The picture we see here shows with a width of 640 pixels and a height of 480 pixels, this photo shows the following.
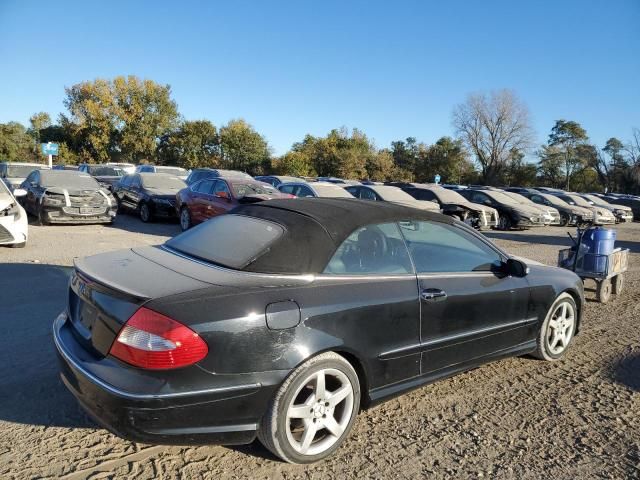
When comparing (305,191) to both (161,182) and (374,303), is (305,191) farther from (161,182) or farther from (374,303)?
(374,303)

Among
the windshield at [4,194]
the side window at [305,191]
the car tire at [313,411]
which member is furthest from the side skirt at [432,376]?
the side window at [305,191]

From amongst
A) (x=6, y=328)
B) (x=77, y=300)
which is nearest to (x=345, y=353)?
(x=77, y=300)

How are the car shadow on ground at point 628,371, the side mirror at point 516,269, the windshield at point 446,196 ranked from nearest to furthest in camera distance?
the side mirror at point 516,269, the car shadow on ground at point 628,371, the windshield at point 446,196

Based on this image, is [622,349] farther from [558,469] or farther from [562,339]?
[558,469]

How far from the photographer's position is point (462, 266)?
12.0 feet

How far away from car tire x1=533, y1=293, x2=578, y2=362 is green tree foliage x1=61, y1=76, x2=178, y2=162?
4601 cm

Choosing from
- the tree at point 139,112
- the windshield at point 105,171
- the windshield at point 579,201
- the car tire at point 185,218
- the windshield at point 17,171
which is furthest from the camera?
the tree at point 139,112

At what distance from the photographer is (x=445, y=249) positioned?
3.75 m

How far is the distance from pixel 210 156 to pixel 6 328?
148 ft

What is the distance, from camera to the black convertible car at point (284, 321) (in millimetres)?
2396

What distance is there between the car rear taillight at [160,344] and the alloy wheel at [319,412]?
0.64 metres

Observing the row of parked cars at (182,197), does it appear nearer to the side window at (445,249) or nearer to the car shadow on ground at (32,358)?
the car shadow on ground at (32,358)

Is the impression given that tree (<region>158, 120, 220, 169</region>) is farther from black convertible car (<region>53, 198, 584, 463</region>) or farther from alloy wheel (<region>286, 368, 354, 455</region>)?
alloy wheel (<region>286, 368, 354, 455</region>)

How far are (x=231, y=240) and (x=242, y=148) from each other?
45444mm
